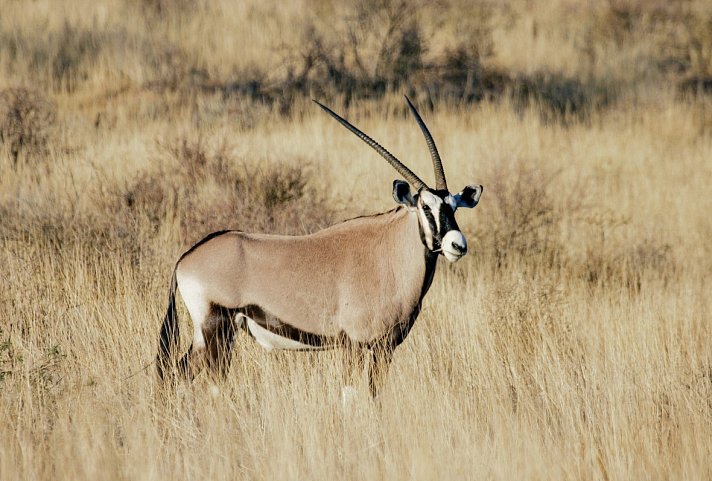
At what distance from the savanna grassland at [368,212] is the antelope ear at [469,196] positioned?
99 cm

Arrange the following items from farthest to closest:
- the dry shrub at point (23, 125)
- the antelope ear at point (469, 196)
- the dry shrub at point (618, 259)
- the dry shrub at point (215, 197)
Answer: the dry shrub at point (23, 125)
the dry shrub at point (618, 259)
the dry shrub at point (215, 197)
the antelope ear at point (469, 196)

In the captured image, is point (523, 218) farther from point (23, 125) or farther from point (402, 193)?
point (23, 125)

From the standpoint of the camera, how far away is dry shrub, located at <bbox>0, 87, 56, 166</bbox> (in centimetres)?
1048

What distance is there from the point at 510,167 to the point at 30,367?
6474 millimetres

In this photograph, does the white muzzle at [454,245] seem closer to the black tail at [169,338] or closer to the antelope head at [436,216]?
the antelope head at [436,216]

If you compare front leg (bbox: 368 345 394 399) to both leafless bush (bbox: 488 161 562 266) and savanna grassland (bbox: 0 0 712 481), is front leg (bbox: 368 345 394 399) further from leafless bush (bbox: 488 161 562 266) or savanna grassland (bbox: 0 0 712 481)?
leafless bush (bbox: 488 161 562 266)

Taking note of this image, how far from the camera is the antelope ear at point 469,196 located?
204 inches

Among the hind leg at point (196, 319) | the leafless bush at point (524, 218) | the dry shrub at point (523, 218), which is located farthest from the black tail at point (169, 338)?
the leafless bush at point (524, 218)

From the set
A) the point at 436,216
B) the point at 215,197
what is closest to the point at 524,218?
the point at 215,197

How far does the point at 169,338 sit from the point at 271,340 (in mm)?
571

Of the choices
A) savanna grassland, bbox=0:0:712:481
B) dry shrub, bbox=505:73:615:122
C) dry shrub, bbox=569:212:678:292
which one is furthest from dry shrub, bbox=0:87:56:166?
dry shrub, bbox=505:73:615:122

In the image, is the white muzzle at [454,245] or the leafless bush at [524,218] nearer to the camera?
the white muzzle at [454,245]

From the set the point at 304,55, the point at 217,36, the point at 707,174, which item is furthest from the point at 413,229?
the point at 217,36

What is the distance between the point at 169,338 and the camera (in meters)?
5.11
